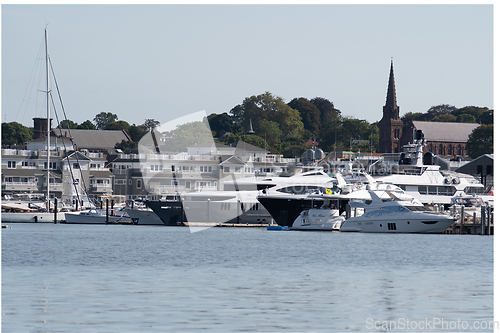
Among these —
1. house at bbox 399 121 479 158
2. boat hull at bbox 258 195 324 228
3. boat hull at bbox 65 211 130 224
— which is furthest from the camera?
house at bbox 399 121 479 158

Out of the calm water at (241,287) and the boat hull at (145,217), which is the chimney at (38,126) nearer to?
the boat hull at (145,217)

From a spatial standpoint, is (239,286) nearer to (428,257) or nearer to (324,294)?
(324,294)

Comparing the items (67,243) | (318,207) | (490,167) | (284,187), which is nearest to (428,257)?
(67,243)

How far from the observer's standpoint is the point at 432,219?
60.5 m

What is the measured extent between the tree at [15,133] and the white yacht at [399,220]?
127854 millimetres

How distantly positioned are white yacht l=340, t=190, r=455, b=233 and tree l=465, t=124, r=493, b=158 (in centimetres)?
9896

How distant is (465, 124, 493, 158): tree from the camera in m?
157

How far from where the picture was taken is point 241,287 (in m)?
27.6

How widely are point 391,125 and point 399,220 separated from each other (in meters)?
127

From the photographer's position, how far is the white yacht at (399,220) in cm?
6041

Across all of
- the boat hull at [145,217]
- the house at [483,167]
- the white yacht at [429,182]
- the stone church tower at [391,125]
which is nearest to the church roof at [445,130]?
the stone church tower at [391,125]

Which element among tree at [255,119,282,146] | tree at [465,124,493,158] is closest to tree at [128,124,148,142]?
tree at [255,119,282,146]

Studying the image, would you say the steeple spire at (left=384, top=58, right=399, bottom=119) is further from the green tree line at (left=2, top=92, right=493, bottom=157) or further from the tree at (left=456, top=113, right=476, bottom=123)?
the tree at (left=456, top=113, right=476, bottom=123)

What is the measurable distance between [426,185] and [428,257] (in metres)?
39.7
